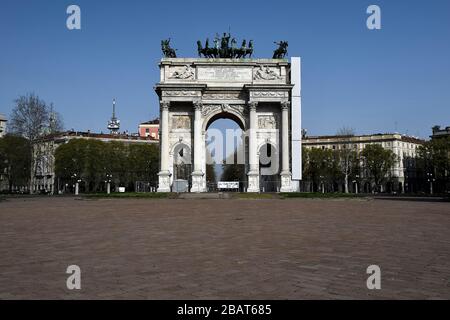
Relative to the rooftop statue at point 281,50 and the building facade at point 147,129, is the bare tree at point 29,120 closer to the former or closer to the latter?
the rooftop statue at point 281,50

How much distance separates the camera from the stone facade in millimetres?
58531

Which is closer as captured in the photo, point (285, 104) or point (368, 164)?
point (285, 104)

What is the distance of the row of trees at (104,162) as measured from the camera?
98.5 metres

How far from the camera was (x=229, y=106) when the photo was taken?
60094 millimetres

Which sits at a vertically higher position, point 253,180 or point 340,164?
point 340,164

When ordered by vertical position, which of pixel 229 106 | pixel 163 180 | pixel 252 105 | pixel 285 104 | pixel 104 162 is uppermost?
pixel 285 104

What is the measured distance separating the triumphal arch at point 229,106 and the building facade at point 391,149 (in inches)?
2594

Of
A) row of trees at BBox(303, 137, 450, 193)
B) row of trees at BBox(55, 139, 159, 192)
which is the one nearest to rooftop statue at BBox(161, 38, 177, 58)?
row of trees at BBox(55, 139, 159, 192)

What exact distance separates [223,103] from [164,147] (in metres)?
9.60

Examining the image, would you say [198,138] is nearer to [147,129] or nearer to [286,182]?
[286,182]

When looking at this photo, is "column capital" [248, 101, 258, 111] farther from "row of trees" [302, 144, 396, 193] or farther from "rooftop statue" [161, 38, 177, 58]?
"row of trees" [302, 144, 396, 193]

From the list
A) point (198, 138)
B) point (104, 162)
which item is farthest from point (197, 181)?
point (104, 162)
